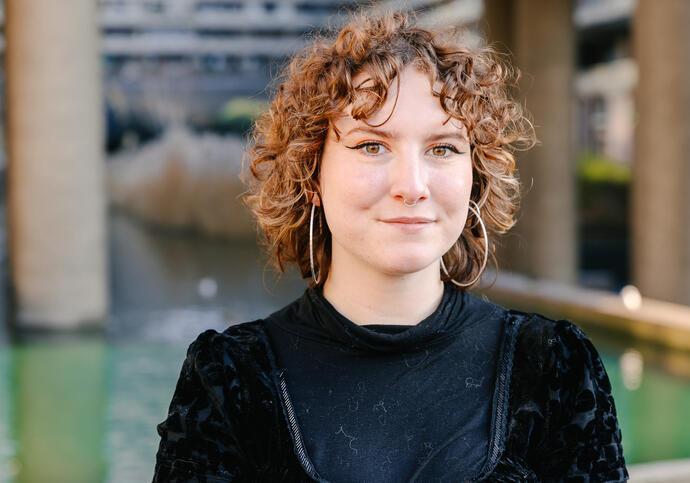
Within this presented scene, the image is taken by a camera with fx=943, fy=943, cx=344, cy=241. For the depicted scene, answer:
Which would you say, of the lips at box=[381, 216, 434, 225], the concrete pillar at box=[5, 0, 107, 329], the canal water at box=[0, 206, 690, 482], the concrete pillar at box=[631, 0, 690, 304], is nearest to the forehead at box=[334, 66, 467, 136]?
the lips at box=[381, 216, 434, 225]

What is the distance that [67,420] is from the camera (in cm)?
736

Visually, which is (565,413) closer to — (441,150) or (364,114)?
(441,150)

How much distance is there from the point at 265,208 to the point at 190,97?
3210 cm

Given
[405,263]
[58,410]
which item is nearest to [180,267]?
[58,410]

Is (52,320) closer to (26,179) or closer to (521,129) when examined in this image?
(26,179)

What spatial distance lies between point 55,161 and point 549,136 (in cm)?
743

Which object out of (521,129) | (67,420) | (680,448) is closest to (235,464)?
(521,129)

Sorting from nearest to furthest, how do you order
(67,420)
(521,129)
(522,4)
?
(521,129), (67,420), (522,4)

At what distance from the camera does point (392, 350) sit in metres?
1.59

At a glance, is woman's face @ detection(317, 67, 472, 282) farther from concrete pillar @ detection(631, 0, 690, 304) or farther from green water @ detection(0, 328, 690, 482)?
concrete pillar @ detection(631, 0, 690, 304)

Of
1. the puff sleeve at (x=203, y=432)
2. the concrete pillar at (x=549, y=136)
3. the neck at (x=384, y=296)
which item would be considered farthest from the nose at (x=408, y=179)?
the concrete pillar at (x=549, y=136)

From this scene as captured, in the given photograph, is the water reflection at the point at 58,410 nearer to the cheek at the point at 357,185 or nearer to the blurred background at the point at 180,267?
the blurred background at the point at 180,267

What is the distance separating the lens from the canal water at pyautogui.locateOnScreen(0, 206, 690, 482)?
20.6 ft

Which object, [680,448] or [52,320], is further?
[52,320]
